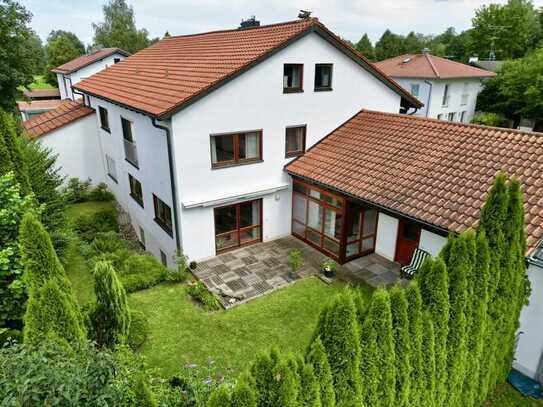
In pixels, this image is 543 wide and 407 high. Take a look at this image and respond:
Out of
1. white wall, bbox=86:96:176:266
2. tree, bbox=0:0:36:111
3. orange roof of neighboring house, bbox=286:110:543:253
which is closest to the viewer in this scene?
orange roof of neighboring house, bbox=286:110:543:253

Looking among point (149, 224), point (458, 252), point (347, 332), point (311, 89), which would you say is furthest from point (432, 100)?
point (347, 332)

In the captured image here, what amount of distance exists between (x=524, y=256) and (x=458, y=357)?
9.03ft

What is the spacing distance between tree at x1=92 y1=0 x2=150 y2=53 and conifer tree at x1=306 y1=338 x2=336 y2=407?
66.8 meters

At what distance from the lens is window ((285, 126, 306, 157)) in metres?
14.5

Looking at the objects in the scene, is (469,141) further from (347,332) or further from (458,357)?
(347,332)

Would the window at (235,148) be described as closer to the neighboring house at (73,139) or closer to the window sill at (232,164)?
the window sill at (232,164)

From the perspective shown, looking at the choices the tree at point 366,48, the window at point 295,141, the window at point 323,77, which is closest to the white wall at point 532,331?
the window at point 295,141

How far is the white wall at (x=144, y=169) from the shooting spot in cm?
1289

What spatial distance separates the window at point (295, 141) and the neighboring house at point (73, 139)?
13.1 meters

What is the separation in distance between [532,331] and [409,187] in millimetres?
4802

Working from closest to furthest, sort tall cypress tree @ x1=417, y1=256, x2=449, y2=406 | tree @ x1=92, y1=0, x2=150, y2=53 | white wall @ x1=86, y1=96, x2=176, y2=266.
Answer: tall cypress tree @ x1=417, y1=256, x2=449, y2=406 → white wall @ x1=86, y1=96, x2=176, y2=266 → tree @ x1=92, y1=0, x2=150, y2=53

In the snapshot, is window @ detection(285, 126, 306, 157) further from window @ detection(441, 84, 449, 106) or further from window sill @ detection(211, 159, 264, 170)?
window @ detection(441, 84, 449, 106)

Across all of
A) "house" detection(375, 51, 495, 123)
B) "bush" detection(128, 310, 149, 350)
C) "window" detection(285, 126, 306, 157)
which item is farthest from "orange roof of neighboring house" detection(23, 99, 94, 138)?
"house" detection(375, 51, 495, 123)

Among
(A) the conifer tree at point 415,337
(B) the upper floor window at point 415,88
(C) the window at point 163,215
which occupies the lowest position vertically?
(C) the window at point 163,215
